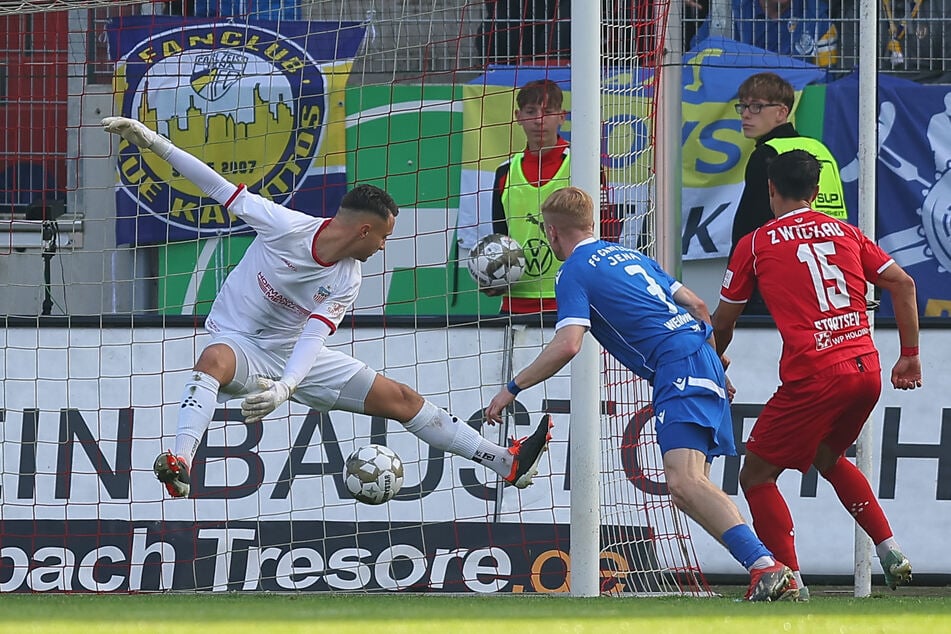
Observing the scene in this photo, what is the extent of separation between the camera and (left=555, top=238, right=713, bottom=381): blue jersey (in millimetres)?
6023

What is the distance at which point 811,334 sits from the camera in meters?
6.28

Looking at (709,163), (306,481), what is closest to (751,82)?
(709,163)

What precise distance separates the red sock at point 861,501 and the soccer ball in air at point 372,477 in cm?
205

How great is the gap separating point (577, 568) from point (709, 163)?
420 cm

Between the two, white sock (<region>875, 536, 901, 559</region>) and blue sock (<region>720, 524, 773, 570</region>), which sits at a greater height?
blue sock (<region>720, 524, 773, 570</region>)

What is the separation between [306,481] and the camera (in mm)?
7758

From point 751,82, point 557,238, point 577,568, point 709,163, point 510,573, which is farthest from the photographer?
point 709,163

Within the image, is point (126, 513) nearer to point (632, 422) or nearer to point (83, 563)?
point (83, 563)

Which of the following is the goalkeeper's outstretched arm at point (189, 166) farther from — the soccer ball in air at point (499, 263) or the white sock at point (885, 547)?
the white sock at point (885, 547)

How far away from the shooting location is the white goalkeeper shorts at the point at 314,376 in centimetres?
707

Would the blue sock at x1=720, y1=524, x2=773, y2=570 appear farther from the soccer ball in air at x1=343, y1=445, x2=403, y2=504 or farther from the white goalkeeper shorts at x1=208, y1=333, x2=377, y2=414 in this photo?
the white goalkeeper shorts at x1=208, y1=333, x2=377, y2=414

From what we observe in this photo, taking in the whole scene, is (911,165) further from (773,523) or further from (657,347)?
(657,347)

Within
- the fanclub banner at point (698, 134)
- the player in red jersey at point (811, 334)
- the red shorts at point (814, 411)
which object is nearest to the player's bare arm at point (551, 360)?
the player in red jersey at point (811, 334)

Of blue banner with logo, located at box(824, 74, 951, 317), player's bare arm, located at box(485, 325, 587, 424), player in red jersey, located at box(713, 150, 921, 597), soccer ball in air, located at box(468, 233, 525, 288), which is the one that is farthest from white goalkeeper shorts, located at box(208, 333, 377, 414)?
blue banner with logo, located at box(824, 74, 951, 317)
